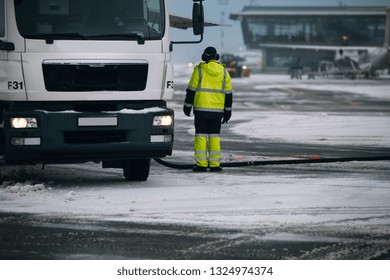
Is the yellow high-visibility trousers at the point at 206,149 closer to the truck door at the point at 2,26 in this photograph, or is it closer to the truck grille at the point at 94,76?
the truck grille at the point at 94,76

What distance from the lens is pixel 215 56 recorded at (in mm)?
15070

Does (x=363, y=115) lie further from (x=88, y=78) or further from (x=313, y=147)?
(x=88, y=78)

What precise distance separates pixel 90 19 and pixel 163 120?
162cm

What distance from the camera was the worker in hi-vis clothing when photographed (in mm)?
15070

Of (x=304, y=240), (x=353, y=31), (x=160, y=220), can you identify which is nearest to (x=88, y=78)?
(x=160, y=220)

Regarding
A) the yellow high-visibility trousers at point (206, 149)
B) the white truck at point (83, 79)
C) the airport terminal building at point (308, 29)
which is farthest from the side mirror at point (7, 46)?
the airport terminal building at point (308, 29)

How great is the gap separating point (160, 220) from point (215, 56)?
525cm

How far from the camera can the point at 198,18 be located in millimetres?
13031

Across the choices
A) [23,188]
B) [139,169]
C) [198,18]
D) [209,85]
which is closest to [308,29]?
[209,85]

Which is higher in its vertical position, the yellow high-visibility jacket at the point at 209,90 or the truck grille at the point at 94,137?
the yellow high-visibility jacket at the point at 209,90

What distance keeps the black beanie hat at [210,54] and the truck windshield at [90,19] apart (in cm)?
218

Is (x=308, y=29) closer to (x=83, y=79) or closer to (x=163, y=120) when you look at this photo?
(x=163, y=120)

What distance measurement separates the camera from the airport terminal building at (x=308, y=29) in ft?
470

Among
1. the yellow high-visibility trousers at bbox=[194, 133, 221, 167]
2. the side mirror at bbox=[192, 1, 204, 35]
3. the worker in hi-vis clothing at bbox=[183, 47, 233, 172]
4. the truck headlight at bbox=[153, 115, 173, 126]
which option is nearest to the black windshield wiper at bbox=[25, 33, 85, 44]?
the truck headlight at bbox=[153, 115, 173, 126]
